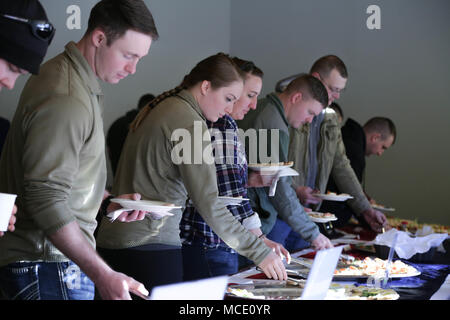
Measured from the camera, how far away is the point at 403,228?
135 inches

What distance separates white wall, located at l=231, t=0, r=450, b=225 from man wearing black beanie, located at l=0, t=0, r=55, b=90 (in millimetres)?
4643

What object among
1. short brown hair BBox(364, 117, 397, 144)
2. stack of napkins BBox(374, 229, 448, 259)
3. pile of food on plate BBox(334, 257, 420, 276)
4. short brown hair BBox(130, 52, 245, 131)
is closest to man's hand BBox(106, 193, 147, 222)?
short brown hair BBox(130, 52, 245, 131)

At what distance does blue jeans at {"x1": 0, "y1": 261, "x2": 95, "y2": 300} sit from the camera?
1.16 meters

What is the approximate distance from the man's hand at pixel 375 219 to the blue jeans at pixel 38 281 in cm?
235

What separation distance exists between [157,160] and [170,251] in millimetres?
258

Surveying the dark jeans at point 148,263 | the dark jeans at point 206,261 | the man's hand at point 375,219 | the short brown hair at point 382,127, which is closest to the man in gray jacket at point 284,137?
the dark jeans at point 206,261

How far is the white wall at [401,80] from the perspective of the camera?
526cm

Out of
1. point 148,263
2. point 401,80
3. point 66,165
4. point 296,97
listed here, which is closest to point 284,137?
point 296,97

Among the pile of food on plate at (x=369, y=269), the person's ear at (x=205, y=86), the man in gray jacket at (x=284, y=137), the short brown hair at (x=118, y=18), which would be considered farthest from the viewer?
the man in gray jacket at (x=284, y=137)

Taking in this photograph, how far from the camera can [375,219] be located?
3.27 m

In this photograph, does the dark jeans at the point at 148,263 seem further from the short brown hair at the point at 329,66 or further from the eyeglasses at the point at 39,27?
the short brown hair at the point at 329,66

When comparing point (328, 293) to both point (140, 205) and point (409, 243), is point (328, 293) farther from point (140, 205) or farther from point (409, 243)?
point (409, 243)

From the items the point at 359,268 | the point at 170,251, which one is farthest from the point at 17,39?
the point at 359,268

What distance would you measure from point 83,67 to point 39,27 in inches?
8.1
